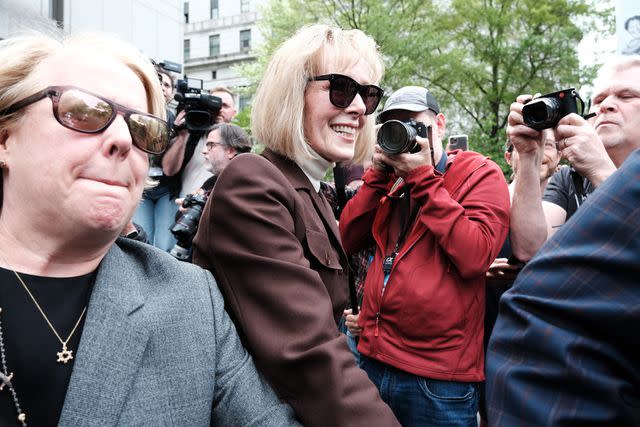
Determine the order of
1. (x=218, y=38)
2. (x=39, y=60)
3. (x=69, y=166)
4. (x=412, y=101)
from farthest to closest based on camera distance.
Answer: (x=218, y=38), (x=412, y=101), (x=39, y=60), (x=69, y=166)

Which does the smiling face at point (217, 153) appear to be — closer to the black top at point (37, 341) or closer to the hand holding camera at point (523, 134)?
the hand holding camera at point (523, 134)

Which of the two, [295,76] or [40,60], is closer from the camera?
[40,60]

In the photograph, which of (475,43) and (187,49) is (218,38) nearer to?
(187,49)

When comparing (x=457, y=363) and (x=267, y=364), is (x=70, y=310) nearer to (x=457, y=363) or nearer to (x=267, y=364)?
(x=267, y=364)

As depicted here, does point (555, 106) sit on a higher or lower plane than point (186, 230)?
higher

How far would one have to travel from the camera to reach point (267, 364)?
56.2 inches

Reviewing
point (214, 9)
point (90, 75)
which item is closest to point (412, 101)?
point (90, 75)

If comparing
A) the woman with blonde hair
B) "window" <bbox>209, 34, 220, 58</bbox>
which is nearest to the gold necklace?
the woman with blonde hair

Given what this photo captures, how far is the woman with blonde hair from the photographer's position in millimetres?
1283

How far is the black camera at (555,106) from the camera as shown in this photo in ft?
7.23

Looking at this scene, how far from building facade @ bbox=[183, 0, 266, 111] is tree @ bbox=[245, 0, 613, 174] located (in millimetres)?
24367

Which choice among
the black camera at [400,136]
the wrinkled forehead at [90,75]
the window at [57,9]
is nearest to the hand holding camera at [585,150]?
the black camera at [400,136]

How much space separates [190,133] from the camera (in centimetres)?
393

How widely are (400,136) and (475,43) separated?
18267mm
